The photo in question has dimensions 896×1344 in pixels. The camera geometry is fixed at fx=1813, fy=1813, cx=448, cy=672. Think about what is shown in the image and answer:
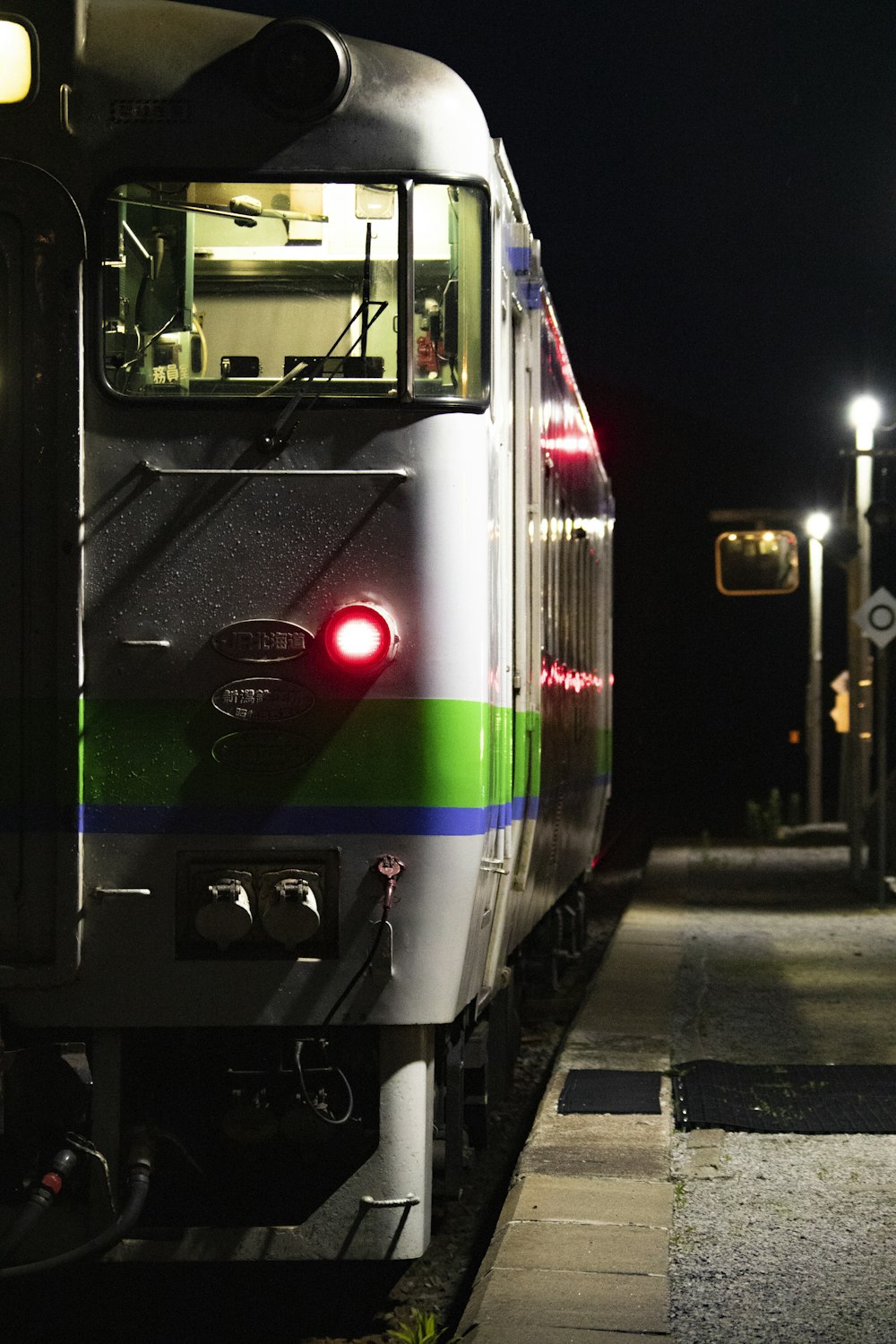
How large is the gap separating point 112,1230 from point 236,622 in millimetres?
1673

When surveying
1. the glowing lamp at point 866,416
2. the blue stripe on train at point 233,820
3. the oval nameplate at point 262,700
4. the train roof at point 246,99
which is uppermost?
the glowing lamp at point 866,416

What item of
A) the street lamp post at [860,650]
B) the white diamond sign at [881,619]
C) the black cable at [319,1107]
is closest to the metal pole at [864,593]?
the street lamp post at [860,650]

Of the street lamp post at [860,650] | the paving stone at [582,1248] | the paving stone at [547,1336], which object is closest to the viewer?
the paving stone at [547,1336]

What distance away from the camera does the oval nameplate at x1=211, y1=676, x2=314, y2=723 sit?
5.05 meters

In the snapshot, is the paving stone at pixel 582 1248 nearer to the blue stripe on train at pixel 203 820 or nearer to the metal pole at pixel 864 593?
the blue stripe on train at pixel 203 820

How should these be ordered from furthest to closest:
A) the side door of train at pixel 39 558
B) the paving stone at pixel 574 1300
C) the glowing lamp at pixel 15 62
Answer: the glowing lamp at pixel 15 62 < the side door of train at pixel 39 558 < the paving stone at pixel 574 1300

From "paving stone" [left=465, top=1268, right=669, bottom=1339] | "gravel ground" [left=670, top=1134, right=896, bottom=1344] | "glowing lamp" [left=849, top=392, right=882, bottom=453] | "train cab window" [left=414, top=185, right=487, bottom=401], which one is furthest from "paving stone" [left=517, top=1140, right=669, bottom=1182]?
"glowing lamp" [left=849, top=392, right=882, bottom=453]

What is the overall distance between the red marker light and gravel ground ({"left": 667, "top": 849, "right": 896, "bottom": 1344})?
6.54 feet

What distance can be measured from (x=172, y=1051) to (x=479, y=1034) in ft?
5.64

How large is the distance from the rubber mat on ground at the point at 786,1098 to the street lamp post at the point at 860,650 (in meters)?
11.0

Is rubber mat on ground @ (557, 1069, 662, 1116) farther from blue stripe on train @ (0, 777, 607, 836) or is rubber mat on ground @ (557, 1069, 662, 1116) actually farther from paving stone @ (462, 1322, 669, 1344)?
blue stripe on train @ (0, 777, 607, 836)

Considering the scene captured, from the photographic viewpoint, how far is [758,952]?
13.7 meters

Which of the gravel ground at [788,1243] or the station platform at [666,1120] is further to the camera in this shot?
the station platform at [666,1120]

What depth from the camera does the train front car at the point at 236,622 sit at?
5.03 m
